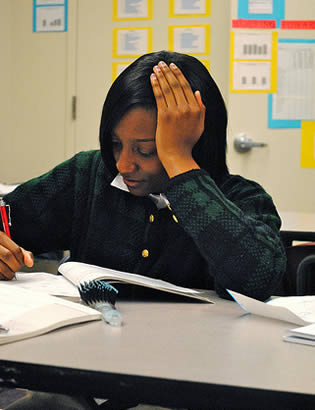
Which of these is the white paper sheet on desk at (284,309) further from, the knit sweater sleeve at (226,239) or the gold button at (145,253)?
the gold button at (145,253)

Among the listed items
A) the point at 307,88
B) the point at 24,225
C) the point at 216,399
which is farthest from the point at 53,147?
the point at 216,399

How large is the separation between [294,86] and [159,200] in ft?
7.49

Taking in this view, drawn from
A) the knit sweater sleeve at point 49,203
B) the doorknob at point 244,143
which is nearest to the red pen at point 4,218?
the knit sweater sleeve at point 49,203

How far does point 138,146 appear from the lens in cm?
121

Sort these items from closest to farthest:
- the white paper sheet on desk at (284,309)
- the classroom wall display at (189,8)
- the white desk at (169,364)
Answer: the white desk at (169,364) → the white paper sheet on desk at (284,309) → the classroom wall display at (189,8)

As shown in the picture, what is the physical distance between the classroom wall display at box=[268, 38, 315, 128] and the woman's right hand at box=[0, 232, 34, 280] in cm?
248

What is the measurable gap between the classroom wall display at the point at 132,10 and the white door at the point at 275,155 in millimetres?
553

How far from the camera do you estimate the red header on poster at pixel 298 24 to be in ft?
11.0

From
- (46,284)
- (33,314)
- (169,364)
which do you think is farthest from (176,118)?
(169,364)

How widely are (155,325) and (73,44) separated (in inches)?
127

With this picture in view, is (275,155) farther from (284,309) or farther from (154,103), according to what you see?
(284,309)

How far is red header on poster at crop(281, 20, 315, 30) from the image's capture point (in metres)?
3.35

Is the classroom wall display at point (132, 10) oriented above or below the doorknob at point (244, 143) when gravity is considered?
above

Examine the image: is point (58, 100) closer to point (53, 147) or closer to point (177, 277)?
point (53, 147)
